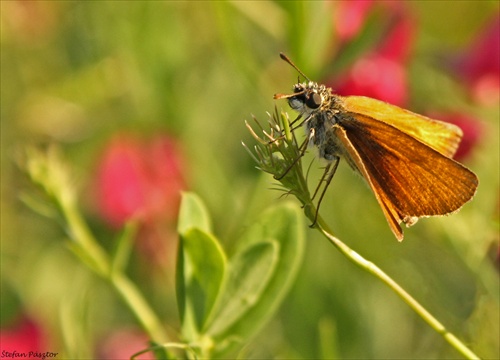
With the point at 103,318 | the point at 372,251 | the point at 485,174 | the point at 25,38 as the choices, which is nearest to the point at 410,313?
the point at 372,251

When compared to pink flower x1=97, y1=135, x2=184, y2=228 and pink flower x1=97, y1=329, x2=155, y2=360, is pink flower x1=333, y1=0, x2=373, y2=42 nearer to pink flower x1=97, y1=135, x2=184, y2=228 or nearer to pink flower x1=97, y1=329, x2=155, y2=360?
pink flower x1=97, y1=135, x2=184, y2=228

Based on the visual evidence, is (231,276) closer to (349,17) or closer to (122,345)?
(122,345)

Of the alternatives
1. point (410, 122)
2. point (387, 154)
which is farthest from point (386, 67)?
point (387, 154)

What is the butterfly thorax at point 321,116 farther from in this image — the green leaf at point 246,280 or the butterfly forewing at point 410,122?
the green leaf at point 246,280

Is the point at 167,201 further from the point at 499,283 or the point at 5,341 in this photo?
the point at 499,283

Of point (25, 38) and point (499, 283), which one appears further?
point (25, 38)

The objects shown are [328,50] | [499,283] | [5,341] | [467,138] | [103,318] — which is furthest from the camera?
[103,318]

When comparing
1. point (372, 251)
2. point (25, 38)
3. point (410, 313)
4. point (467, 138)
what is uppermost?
point (25, 38)
